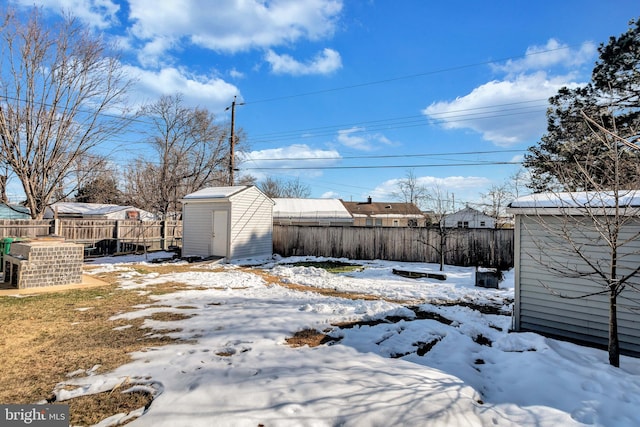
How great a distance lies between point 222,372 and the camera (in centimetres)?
332

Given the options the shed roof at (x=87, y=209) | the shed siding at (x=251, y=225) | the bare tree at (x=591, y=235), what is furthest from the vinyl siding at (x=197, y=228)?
the shed roof at (x=87, y=209)

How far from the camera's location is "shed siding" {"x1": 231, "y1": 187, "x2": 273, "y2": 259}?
1398 cm

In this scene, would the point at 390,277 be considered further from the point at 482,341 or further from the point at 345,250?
the point at 482,341

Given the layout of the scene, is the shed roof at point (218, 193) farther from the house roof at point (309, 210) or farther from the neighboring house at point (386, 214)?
the neighboring house at point (386, 214)

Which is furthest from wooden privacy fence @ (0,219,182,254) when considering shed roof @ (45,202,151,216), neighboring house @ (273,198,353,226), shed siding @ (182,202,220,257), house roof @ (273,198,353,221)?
house roof @ (273,198,353,221)

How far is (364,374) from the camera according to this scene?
3.32 meters

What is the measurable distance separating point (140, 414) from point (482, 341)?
15.1ft

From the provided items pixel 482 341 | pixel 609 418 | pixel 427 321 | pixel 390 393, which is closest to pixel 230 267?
pixel 427 321

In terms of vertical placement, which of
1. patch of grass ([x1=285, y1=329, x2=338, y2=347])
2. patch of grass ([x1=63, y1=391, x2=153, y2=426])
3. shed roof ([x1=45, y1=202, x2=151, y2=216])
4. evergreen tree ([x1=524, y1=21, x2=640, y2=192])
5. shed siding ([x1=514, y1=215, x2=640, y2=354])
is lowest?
patch of grass ([x1=285, y1=329, x2=338, y2=347])

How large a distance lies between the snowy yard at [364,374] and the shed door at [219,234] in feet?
25.0

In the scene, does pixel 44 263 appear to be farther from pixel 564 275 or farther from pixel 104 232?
pixel 564 275

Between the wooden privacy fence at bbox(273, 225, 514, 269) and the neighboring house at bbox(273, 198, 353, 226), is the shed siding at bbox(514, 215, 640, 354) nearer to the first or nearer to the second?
the wooden privacy fence at bbox(273, 225, 514, 269)

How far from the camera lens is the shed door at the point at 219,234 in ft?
45.5

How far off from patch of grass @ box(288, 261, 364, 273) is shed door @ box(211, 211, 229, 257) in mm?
3140
